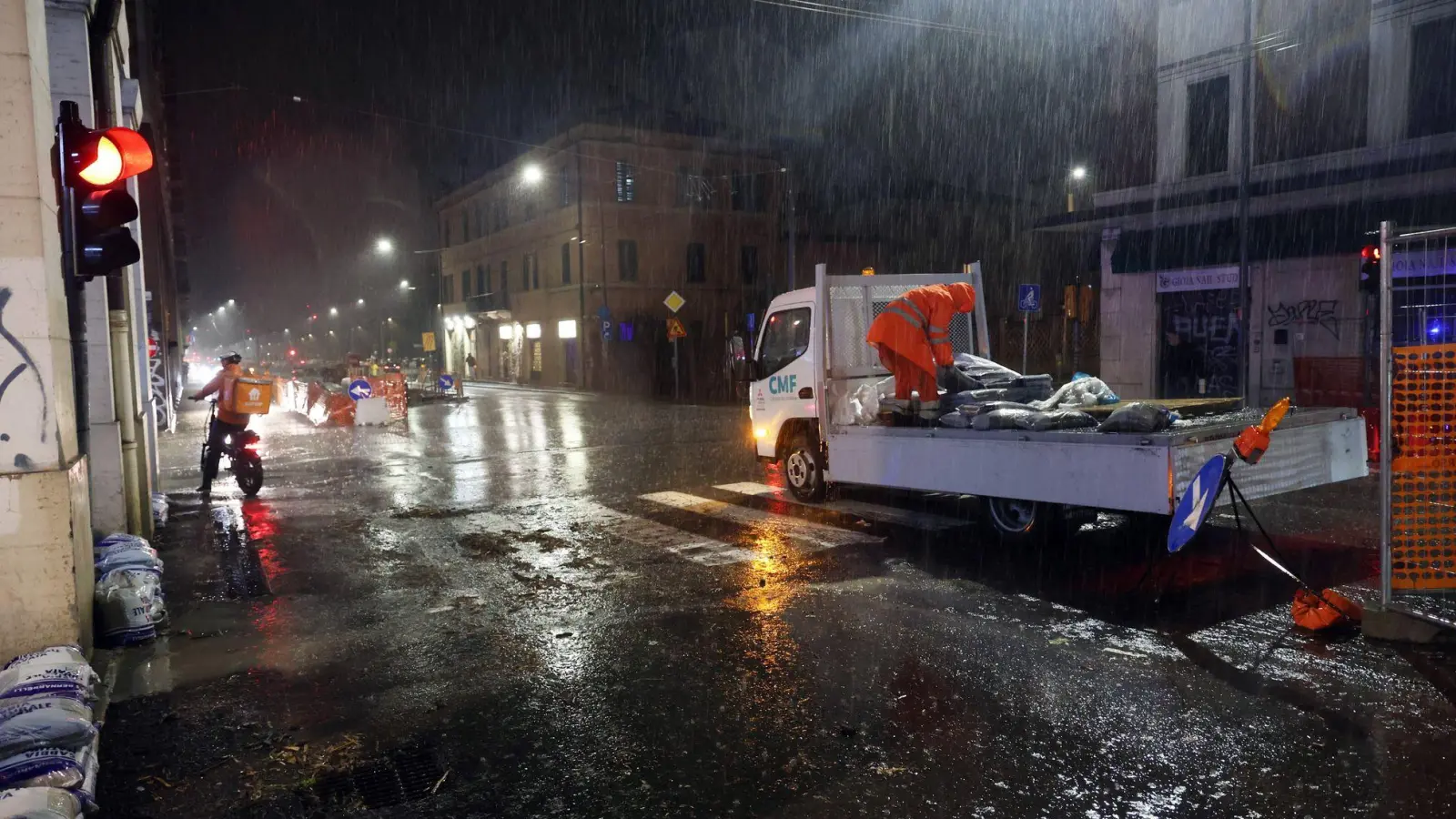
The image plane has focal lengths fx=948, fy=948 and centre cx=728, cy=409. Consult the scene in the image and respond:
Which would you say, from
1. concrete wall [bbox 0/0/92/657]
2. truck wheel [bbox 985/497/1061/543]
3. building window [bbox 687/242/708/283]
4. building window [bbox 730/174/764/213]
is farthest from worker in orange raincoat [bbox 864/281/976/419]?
building window [bbox 730/174/764/213]

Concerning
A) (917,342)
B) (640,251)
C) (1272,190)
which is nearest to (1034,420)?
(917,342)

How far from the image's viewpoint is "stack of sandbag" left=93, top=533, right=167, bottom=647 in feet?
19.4

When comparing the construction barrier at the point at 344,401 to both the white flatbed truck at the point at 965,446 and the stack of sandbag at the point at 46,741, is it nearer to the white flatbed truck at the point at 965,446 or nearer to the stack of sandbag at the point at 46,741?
the white flatbed truck at the point at 965,446

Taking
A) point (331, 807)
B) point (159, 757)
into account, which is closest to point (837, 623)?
point (331, 807)

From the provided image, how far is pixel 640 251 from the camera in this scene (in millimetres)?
41125

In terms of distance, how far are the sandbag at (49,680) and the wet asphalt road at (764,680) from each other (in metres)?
0.28

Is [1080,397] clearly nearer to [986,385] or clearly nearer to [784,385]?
[986,385]

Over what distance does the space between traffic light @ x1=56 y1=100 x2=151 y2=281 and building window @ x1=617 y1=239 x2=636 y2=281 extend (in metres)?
35.2

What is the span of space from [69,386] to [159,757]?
2571 millimetres

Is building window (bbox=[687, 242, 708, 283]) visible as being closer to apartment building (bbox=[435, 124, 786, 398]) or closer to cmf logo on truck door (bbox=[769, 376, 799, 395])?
apartment building (bbox=[435, 124, 786, 398])

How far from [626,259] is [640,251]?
0.73m

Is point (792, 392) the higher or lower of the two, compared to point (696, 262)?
lower

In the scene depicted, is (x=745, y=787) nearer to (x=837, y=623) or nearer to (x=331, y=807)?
(x=331, y=807)

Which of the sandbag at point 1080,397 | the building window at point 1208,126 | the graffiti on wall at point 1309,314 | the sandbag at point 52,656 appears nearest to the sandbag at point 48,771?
the sandbag at point 52,656
